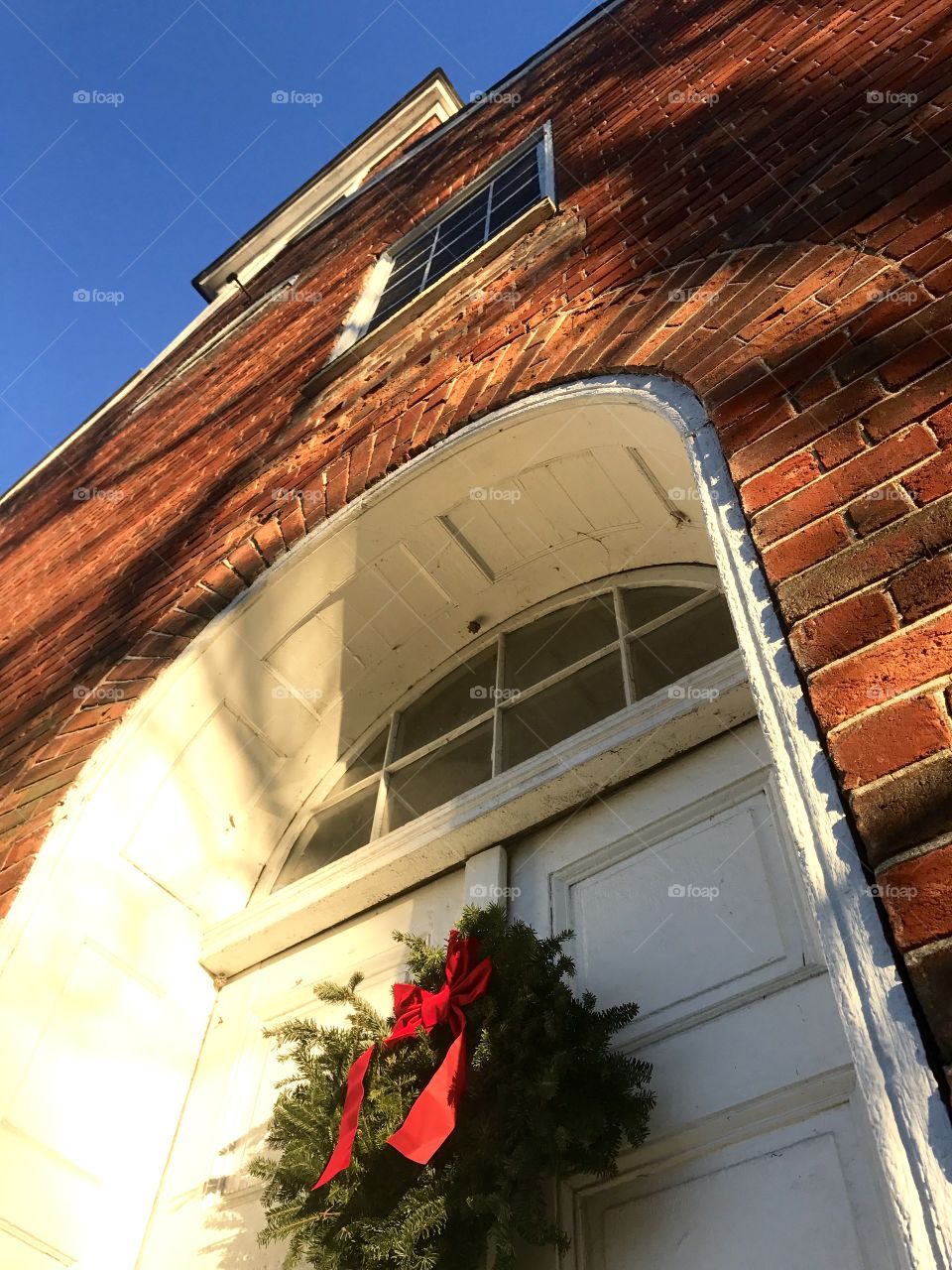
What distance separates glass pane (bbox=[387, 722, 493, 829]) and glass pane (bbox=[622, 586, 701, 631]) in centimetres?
60

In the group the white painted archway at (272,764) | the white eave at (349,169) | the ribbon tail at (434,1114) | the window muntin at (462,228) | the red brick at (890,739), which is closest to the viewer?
the red brick at (890,739)

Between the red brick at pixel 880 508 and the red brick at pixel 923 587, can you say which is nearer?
the red brick at pixel 923 587

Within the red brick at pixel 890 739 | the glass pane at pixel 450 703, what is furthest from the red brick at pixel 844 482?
the glass pane at pixel 450 703

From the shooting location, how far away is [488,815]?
2529 mm

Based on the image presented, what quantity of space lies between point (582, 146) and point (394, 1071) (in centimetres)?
433

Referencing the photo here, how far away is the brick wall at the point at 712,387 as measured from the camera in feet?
4.30

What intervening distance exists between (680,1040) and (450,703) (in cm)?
179

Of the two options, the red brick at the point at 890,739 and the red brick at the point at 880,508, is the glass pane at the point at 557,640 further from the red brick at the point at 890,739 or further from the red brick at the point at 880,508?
the red brick at the point at 890,739

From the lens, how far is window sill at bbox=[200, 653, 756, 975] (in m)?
2.33

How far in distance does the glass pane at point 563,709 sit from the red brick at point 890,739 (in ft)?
5.34

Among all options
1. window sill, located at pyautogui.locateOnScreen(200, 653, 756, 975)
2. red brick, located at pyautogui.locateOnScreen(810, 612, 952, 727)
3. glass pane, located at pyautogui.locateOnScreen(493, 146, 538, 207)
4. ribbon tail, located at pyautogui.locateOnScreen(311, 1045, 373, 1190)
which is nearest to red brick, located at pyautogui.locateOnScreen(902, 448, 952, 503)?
red brick, located at pyautogui.locateOnScreen(810, 612, 952, 727)

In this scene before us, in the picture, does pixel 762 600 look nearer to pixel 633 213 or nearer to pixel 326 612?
pixel 326 612

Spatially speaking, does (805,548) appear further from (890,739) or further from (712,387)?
(712,387)

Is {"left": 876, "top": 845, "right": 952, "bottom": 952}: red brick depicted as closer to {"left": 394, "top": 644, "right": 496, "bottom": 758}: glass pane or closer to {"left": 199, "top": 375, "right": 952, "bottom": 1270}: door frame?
{"left": 199, "top": 375, "right": 952, "bottom": 1270}: door frame
